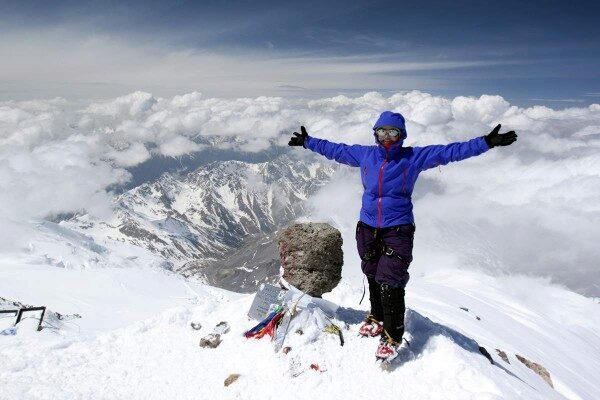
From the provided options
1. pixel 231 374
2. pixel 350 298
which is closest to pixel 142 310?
pixel 350 298

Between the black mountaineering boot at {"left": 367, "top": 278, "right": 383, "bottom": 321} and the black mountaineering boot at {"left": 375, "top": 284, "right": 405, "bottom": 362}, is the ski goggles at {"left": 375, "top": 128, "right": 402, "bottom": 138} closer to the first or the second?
the black mountaineering boot at {"left": 375, "top": 284, "right": 405, "bottom": 362}

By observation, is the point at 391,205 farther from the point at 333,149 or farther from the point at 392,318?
the point at 392,318

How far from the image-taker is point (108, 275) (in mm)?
45812

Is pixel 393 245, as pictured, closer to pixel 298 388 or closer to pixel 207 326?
pixel 298 388

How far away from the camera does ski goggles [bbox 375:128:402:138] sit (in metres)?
7.79

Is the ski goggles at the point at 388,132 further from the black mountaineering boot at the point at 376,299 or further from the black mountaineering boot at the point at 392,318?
the black mountaineering boot at the point at 376,299

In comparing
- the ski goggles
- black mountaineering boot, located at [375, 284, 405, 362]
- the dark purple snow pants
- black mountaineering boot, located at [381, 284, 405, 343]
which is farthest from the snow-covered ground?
the ski goggles

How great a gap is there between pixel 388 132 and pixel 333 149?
1.58 metres

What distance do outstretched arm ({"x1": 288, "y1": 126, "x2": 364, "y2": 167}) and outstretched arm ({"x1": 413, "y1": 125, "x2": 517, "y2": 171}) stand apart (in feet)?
4.53

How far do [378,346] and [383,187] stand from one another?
3568 mm

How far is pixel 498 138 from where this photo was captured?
698 centimetres

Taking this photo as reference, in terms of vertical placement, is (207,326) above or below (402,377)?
below

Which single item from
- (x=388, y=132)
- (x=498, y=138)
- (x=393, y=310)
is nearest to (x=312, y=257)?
(x=393, y=310)

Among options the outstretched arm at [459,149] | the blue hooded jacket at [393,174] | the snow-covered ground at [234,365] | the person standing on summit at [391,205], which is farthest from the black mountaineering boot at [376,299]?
the outstretched arm at [459,149]
